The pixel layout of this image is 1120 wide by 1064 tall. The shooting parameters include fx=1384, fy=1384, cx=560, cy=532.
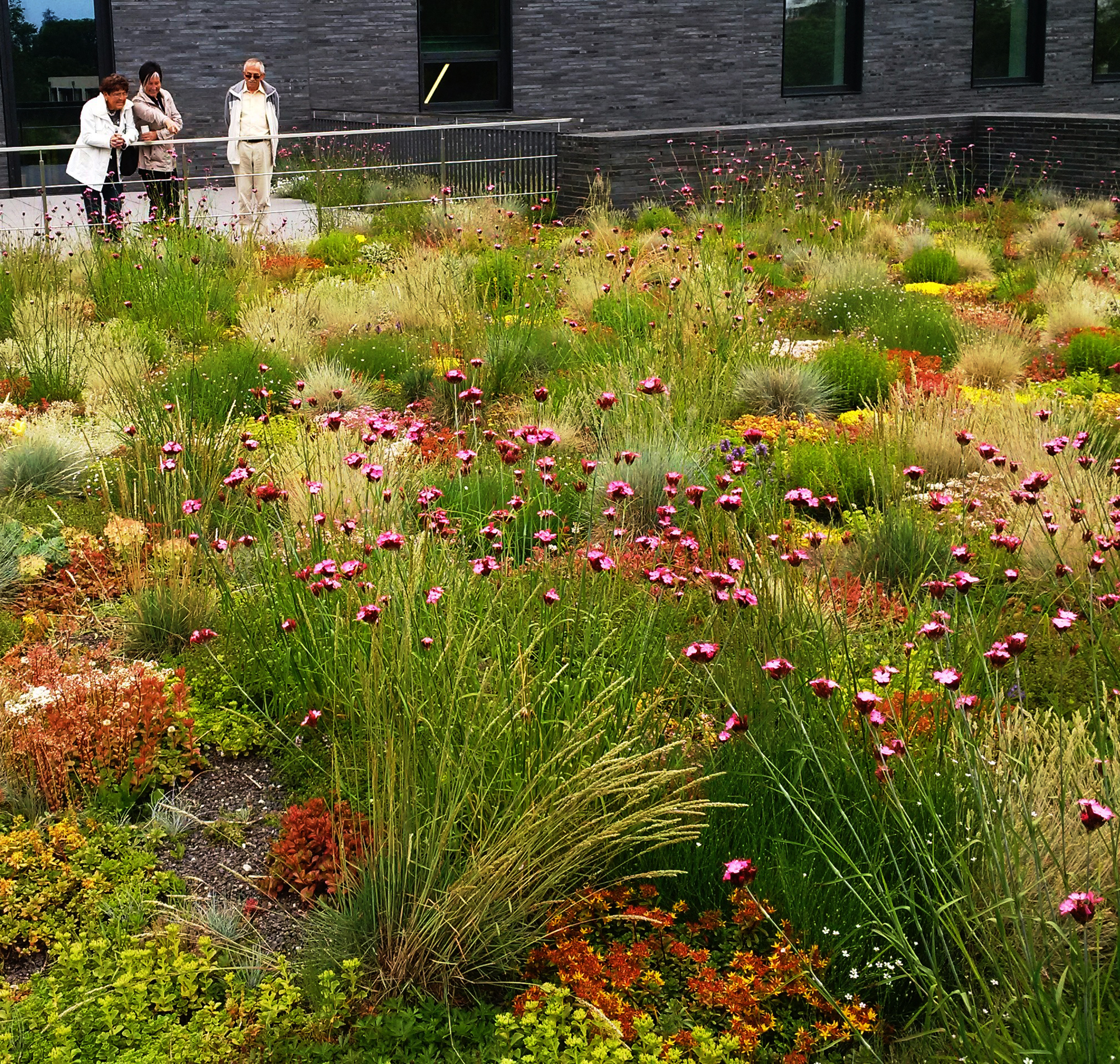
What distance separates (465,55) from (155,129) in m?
7.73

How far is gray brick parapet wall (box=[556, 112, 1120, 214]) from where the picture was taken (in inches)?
601

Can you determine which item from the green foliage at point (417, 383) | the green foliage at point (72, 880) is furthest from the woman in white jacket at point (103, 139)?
the green foliage at point (72, 880)

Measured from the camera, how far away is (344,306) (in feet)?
33.1

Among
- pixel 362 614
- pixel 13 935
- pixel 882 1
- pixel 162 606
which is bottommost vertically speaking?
pixel 13 935

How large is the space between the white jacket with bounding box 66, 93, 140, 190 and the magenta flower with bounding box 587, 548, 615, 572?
10620 millimetres

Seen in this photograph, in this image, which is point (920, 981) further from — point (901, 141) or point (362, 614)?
point (901, 141)

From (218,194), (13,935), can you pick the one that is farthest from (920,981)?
(218,194)

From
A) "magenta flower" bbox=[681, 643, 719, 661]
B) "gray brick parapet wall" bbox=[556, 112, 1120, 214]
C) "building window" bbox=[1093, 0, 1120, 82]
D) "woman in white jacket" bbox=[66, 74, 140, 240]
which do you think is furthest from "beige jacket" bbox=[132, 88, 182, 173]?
"building window" bbox=[1093, 0, 1120, 82]

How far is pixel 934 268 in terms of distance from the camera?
39.7 feet

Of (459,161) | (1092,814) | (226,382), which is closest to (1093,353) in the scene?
(226,382)

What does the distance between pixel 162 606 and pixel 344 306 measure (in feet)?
17.8

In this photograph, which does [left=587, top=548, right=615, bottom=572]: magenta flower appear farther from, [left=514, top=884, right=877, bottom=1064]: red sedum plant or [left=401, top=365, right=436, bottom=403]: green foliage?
[left=401, top=365, right=436, bottom=403]: green foliage

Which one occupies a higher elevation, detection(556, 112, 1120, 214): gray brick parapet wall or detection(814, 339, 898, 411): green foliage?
detection(556, 112, 1120, 214): gray brick parapet wall

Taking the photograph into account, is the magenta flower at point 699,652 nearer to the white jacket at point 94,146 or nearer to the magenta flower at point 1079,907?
the magenta flower at point 1079,907
